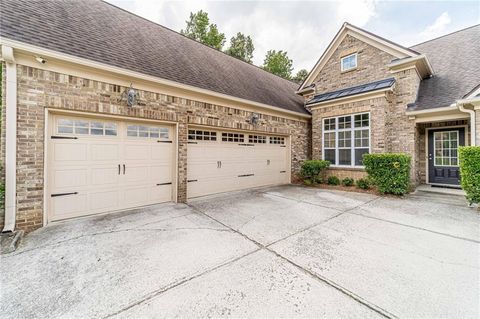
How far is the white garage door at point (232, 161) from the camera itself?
260 inches

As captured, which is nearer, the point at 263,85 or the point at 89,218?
the point at 89,218

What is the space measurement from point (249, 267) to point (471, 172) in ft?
22.3

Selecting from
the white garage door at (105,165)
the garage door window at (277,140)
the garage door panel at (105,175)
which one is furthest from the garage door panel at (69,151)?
the garage door window at (277,140)

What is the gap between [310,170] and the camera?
29.8 feet

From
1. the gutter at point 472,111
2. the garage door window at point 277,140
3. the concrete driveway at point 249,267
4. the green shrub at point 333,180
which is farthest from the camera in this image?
the garage door window at point 277,140

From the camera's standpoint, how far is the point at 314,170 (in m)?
8.97

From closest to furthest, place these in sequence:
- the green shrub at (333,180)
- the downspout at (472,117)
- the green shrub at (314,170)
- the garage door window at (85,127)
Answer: the garage door window at (85,127) → the downspout at (472,117) → the green shrub at (333,180) → the green shrub at (314,170)

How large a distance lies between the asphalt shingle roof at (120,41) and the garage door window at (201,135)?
152 centimetres

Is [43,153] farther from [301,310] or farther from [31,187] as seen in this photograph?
Answer: [301,310]

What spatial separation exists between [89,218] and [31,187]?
4.16 feet

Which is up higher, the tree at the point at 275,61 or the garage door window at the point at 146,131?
the tree at the point at 275,61

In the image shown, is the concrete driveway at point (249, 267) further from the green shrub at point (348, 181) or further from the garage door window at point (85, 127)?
the green shrub at point (348, 181)

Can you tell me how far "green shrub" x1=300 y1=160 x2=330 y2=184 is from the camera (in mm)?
8930

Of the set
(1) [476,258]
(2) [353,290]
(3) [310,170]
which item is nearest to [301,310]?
(2) [353,290]
